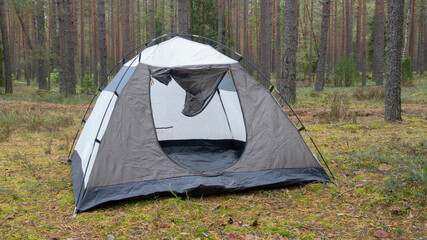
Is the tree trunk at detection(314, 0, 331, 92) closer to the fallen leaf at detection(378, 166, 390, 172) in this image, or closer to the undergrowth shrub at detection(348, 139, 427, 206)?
the undergrowth shrub at detection(348, 139, 427, 206)

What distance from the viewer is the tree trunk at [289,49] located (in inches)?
369

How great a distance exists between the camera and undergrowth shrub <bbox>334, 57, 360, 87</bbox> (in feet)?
60.0

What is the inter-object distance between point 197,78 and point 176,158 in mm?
1355

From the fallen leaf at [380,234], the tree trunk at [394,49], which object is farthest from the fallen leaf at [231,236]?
the tree trunk at [394,49]

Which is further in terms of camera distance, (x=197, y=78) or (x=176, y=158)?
(x=176, y=158)

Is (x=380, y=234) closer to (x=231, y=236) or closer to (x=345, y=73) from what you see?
(x=231, y=236)

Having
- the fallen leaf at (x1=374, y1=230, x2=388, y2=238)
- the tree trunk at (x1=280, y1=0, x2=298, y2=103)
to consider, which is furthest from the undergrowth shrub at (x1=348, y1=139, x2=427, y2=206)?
the tree trunk at (x1=280, y1=0, x2=298, y2=103)

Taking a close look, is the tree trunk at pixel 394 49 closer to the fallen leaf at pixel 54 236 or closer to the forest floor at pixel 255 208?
the forest floor at pixel 255 208

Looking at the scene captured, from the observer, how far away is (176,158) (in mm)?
4891

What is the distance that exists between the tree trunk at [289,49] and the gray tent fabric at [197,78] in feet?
19.2

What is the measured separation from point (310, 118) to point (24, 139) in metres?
6.18

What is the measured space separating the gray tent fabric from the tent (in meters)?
0.01

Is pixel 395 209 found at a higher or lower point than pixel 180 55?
lower

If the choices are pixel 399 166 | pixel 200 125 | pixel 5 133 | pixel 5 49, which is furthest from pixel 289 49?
pixel 5 49
